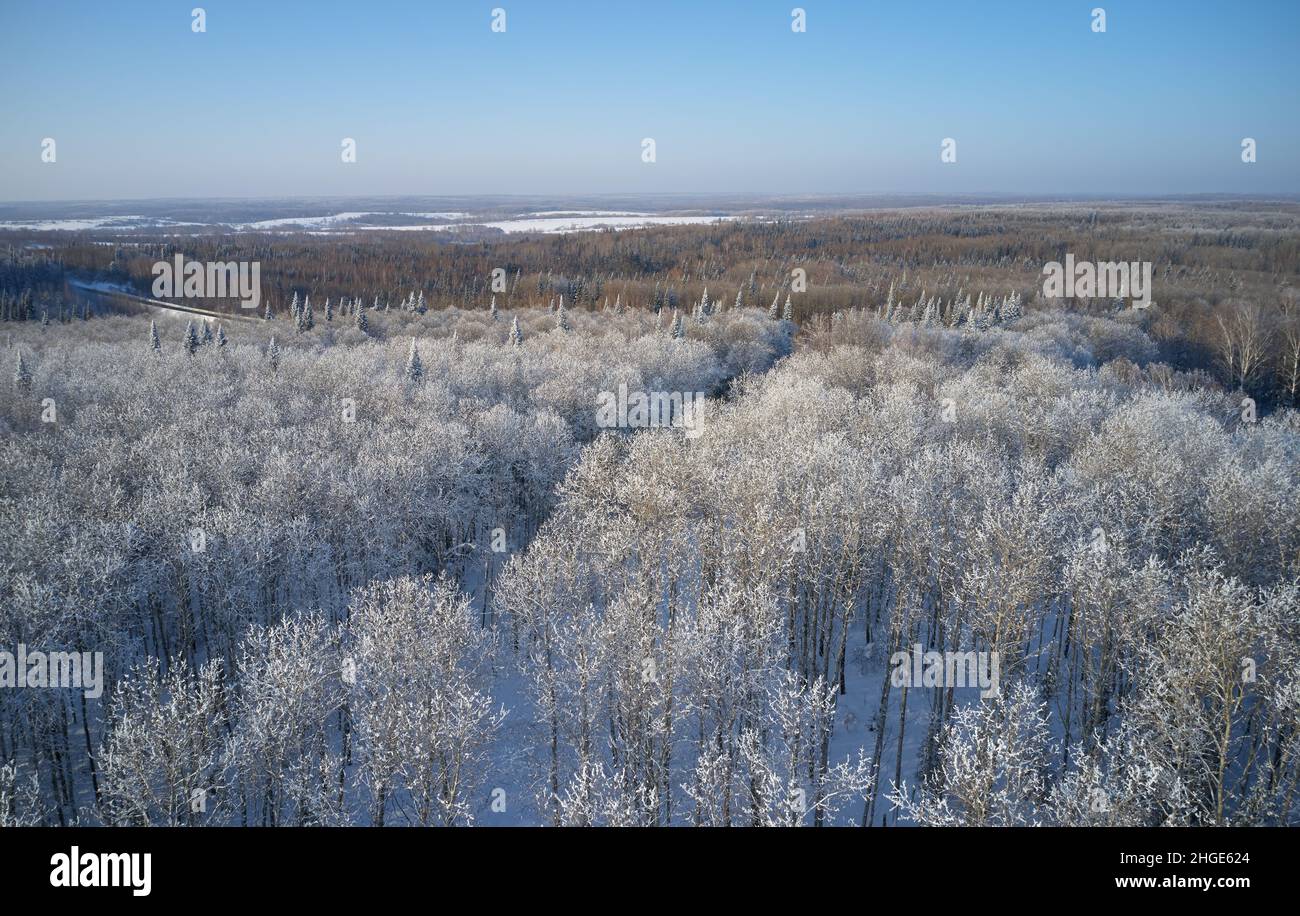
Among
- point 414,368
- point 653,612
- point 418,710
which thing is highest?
point 414,368

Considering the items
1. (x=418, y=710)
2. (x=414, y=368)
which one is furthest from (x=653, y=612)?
(x=414, y=368)

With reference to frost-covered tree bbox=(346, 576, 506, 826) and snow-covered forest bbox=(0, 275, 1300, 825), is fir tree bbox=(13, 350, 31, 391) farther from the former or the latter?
frost-covered tree bbox=(346, 576, 506, 826)

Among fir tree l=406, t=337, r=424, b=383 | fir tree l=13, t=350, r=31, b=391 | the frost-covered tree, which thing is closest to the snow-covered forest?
the frost-covered tree

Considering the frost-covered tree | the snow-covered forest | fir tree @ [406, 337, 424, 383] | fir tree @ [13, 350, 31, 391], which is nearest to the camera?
the snow-covered forest

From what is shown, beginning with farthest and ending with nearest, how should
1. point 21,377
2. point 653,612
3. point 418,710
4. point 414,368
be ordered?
point 414,368, point 21,377, point 653,612, point 418,710

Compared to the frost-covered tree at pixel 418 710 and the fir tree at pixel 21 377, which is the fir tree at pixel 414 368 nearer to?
the fir tree at pixel 21 377

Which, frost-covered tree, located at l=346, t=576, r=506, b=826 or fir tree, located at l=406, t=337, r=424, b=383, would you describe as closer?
frost-covered tree, located at l=346, t=576, r=506, b=826

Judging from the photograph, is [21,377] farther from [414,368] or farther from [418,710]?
[418,710]

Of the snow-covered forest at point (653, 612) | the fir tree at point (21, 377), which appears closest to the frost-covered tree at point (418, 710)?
the snow-covered forest at point (653, 612)

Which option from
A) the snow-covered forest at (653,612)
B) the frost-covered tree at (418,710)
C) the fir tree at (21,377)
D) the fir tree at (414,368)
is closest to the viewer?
the snow-covered forest at (653,612)
